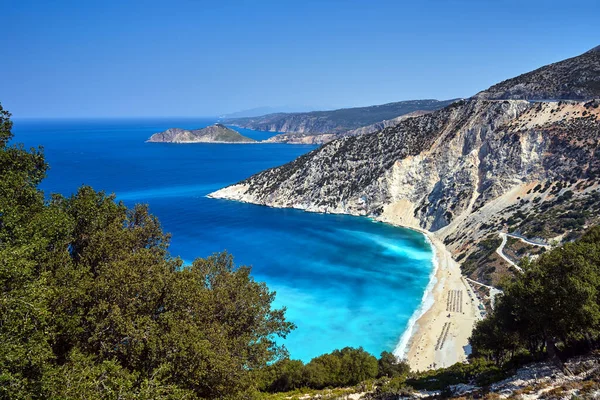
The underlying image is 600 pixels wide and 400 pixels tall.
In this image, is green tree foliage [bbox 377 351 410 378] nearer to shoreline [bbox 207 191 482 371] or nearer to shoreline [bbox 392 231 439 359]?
shoreline [bbox 207 191 482 371]

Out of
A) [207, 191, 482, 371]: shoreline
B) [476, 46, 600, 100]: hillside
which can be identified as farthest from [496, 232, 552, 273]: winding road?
[476, 46, 600, 100]: hillside

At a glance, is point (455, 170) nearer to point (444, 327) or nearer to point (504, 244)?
point (504, 244)

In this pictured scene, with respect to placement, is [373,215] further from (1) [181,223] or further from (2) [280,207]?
(1) [181,223]

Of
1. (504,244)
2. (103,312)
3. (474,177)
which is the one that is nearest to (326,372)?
(103,312)

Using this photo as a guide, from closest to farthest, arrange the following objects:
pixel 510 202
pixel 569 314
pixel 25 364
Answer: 1. pixel 25 364
2. pixel 569 314
3. pixel 510 202

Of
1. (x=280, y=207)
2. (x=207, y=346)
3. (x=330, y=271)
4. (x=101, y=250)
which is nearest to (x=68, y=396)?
(x=207, y=346)

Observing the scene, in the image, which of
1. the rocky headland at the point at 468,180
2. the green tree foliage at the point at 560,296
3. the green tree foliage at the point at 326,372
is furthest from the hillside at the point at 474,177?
the green tree foliage at the point at 560,296
